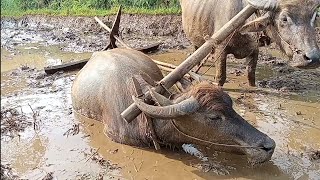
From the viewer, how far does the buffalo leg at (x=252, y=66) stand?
6839 millimetres

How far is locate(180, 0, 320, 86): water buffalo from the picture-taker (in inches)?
206

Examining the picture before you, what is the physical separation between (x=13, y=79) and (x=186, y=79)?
3.81 m

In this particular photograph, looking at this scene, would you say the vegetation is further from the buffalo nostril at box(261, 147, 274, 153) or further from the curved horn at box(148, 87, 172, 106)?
the buffalo nostril at box(261, 147, 274, 153)

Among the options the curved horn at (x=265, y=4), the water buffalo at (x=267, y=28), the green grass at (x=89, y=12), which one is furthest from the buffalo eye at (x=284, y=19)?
the green grass at (x=89, y=12)

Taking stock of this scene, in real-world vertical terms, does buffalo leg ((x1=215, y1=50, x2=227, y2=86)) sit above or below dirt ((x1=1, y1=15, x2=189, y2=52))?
above

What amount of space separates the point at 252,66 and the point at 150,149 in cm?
270

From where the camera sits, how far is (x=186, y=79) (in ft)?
18.2

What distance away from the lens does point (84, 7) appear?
43.2ft

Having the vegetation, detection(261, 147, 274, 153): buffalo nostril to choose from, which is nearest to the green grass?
the vegetation

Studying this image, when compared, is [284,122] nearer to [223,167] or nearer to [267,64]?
[223,167]

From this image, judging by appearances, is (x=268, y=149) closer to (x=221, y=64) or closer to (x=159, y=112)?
(x=159, y=112)

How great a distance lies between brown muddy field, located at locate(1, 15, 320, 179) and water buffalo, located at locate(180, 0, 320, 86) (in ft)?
2.42

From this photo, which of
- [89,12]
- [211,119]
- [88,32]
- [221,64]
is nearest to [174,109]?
[211,119]

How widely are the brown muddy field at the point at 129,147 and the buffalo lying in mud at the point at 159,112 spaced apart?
0.77 ft
